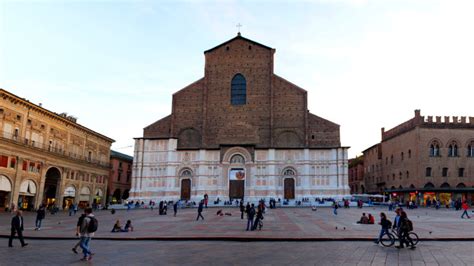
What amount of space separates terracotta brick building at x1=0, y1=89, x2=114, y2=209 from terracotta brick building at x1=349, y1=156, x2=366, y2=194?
1963 inches

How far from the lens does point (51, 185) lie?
163ft

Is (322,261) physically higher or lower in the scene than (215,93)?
lower

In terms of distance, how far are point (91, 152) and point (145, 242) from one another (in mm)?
44421

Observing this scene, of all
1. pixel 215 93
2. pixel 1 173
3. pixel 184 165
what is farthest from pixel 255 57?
pixel 1 173

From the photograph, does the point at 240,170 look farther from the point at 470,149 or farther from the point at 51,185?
the point at 470,149

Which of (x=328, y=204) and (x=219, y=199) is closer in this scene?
(x=328, y=204)

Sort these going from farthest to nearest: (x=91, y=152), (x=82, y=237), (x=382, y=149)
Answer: (x=382, y=149)
(x=91, y=152)
(x=82, y=237)

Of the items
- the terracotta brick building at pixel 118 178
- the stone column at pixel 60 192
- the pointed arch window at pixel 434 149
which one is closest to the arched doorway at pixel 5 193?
the stone column at pixel 60 192

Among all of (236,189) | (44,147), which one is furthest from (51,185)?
(236,189)

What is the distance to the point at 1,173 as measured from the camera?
38.5 meters

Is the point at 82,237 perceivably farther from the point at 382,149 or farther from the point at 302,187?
the point at 382,149

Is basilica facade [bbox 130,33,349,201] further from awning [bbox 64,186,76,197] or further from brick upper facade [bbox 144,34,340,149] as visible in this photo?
awning [bbox 64,186,76,197]

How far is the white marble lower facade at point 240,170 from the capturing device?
52906 millimetres

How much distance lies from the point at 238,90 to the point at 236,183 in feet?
43.1
